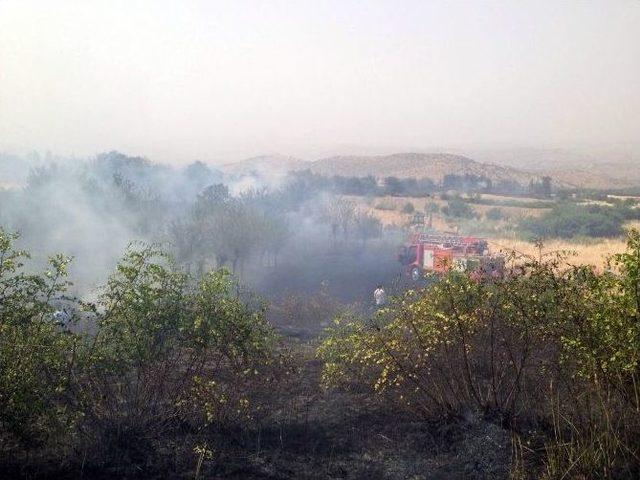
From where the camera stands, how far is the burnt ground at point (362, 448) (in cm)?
702

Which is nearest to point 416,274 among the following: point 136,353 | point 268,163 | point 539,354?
point 539,354

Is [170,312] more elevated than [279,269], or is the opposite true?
[170,312]

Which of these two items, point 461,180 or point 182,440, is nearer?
point 182,440

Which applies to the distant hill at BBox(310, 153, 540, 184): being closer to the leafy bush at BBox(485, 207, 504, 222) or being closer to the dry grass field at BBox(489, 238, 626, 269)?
the leafy bush at BBox(485, 207, 504, 222)

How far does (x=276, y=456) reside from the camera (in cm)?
748

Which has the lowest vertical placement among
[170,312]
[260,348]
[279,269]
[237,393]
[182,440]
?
[279,269]

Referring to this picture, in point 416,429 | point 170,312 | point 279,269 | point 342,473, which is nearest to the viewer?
point 342,473

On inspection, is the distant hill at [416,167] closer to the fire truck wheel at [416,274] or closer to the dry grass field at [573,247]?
the dry grass field at [573,247]

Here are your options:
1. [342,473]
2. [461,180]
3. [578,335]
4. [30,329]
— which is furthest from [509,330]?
[461,180]

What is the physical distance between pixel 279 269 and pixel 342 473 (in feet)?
66.2

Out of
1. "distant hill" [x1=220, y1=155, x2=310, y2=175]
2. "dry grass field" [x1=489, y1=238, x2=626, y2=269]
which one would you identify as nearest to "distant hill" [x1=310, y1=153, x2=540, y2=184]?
"distant hill" [x1=220, y1=155, x2=310, y2=175]

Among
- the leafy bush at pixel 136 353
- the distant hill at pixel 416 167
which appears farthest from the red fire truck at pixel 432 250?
the distant hill at pixel 416 167

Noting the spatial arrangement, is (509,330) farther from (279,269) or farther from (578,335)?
(279,269)

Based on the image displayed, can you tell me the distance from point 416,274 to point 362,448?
17.5 m
